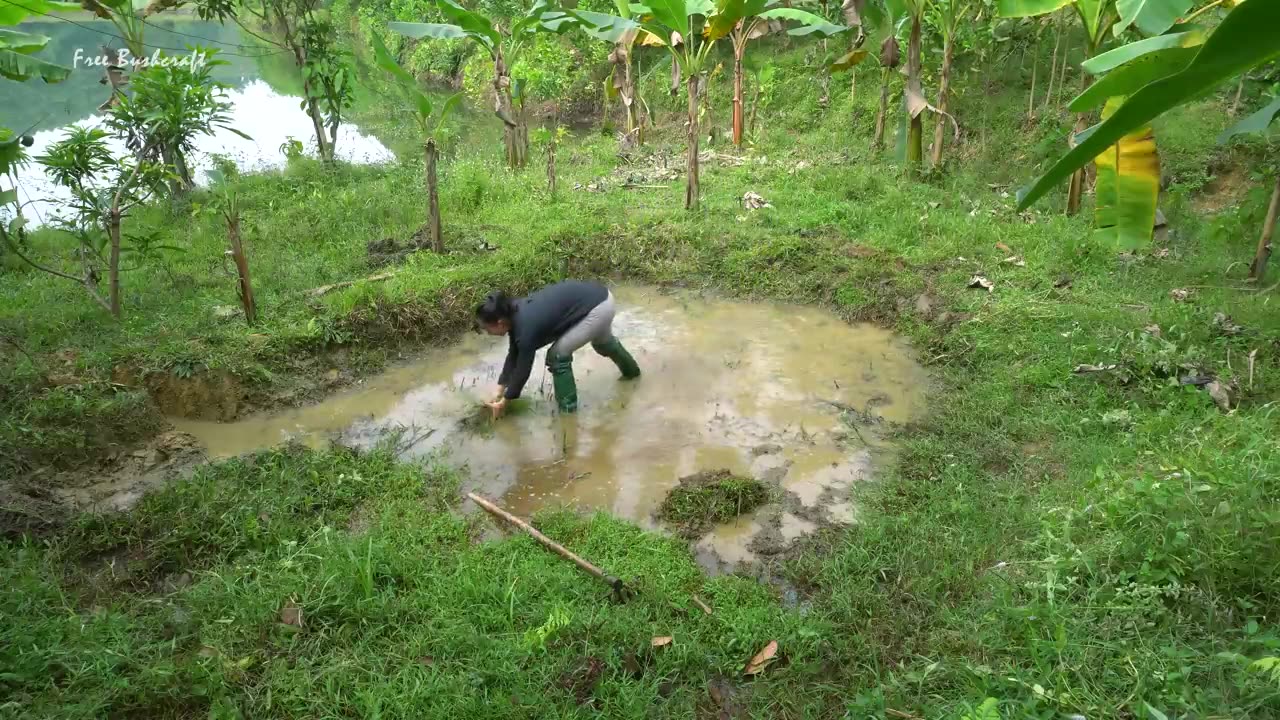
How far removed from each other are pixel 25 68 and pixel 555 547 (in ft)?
19.3

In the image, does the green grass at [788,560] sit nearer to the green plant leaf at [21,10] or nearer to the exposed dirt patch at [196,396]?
A: the exposed dirt patch at [196,396]

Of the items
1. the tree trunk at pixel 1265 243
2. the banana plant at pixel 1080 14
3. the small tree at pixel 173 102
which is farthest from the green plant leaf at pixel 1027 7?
the small tree at pixel 173 102

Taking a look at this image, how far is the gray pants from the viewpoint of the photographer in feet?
16.1

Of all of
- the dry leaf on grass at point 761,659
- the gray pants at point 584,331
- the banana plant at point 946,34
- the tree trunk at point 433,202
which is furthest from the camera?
the banana plant at point 946,34

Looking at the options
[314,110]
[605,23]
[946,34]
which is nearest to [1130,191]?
[946,34]

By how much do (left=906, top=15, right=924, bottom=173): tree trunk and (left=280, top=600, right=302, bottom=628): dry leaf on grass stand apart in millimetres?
7674

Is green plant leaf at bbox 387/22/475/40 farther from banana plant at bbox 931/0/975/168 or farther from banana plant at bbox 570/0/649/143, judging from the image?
banana plant at bbox 931/0/975/168

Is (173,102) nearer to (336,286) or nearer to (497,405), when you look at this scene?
(336,286)

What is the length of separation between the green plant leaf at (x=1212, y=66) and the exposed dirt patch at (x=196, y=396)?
5189 millimetres

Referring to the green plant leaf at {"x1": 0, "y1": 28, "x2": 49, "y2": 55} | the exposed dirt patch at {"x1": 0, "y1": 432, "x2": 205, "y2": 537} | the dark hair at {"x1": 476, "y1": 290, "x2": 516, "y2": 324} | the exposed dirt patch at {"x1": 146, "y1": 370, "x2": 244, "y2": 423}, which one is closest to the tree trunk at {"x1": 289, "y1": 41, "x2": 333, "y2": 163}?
the green plant leaf at {"x1": 0, "y1": 28, "x2": 49, "y2": 55}

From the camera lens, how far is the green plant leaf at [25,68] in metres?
5.62

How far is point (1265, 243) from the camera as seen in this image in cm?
539

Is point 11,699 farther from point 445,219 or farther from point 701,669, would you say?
point 445,219

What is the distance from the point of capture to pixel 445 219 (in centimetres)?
808
